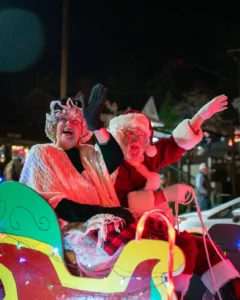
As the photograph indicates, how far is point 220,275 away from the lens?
3.22 m

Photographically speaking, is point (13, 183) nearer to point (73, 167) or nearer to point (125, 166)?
point (73, 167)

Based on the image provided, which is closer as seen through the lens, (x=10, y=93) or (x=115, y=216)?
(x=115, y=216)

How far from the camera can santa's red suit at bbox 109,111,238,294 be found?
3148mm

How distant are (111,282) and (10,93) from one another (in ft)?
51.6

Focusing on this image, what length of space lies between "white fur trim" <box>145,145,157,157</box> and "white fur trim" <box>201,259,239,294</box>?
1.01 meters

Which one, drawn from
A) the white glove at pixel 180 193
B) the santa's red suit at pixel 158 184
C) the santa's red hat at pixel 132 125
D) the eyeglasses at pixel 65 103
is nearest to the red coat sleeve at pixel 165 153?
the santa's red suit at pixel 158 184

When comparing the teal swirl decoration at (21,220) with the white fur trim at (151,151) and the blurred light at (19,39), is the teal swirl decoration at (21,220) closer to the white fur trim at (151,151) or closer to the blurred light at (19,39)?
the white fur trim at (151,151)

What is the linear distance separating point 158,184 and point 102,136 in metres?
0.63

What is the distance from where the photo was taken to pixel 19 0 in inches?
495

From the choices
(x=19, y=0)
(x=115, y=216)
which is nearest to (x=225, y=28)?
(x=19, y=0)

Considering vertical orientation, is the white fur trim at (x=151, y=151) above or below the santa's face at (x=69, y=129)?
below

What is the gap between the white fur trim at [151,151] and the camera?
379 centimetres

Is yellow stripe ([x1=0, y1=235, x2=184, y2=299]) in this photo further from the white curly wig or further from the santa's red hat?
the santa's red hat

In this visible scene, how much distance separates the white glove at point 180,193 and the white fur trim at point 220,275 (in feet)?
1.59
